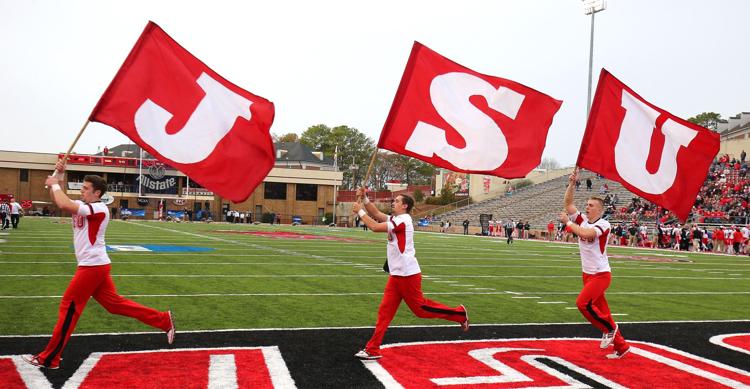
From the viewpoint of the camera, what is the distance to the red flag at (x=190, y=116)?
23.8ft

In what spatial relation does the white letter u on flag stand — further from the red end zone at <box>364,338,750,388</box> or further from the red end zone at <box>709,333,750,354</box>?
the red end zone at <box>364,338,750,388</box>

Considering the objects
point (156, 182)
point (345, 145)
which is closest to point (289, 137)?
point (345, 145)

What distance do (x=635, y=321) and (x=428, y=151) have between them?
13.6 feet

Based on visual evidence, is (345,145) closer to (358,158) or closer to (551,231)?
(358,158)

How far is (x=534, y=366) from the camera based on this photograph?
6504 millimetres

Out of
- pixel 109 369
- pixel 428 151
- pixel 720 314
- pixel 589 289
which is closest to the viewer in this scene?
pixel 109 369

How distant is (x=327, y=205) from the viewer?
76500mm

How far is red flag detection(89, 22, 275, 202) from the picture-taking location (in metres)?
7.24

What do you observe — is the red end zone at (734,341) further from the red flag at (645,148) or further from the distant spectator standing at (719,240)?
the distant spectator standing at (719,240)

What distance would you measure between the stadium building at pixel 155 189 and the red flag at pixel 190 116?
5491cm

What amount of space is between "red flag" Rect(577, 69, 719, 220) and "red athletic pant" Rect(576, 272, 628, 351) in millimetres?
1525

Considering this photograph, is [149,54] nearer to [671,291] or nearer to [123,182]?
[671,291]

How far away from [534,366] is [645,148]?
3743 mm

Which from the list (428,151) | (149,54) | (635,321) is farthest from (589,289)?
(149,54)
